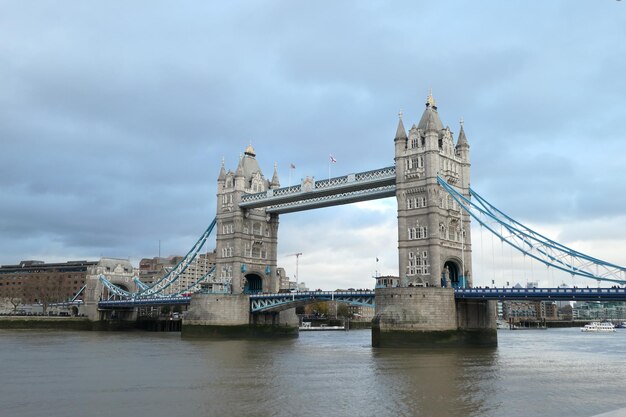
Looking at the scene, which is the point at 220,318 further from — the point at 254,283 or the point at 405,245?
the point at 405,245

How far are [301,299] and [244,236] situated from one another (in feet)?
42.9

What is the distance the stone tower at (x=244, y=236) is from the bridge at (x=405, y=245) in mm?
128

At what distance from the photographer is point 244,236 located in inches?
2849

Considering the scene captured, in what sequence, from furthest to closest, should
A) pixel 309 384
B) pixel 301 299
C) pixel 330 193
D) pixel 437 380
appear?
1. pixel 330 193
2. pixel 301 299
3. pixel 437 380
4. pixel 309 384

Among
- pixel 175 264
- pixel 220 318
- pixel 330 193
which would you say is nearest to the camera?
pixel 330 193

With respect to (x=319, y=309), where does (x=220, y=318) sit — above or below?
below

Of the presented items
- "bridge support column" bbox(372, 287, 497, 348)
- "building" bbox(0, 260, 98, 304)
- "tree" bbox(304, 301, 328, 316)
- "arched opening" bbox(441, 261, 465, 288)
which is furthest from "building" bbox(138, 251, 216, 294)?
"bridge support column" bbox(372, 287, 497, 348)

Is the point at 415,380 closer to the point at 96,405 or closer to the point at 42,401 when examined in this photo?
the point at 96,405

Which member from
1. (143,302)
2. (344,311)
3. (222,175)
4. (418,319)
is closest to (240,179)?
(222,175)

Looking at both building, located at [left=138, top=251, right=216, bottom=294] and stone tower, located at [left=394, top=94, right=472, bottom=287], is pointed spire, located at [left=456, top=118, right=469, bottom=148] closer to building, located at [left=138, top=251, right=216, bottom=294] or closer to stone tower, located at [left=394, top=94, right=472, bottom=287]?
stone tower, located at [left=394, top=94, right=472, bottom=287]

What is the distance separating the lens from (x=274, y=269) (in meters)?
76.1

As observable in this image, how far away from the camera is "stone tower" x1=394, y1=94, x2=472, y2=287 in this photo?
52781 mm

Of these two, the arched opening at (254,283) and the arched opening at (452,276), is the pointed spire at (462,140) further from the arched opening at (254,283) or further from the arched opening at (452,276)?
the arched opening at (254,283)

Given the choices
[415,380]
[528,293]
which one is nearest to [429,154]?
[528,293]
